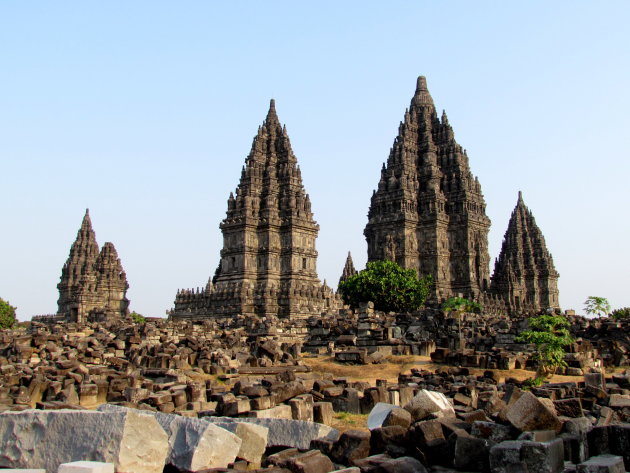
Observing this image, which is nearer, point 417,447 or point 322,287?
point 417,447

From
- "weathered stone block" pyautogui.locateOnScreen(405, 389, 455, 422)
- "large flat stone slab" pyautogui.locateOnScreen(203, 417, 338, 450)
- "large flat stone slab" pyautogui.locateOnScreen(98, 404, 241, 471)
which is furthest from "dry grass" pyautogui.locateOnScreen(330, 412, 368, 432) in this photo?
"large flat stone slab" pyautogui.locateOnScreen(98, 404, 241, 471)

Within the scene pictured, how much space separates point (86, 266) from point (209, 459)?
238ft

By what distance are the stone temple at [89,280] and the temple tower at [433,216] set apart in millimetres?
26798

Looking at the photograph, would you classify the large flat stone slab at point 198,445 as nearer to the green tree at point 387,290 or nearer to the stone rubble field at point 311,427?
the stone rubble field at point 311,427

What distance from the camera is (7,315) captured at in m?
68.0

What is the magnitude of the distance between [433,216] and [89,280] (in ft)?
116

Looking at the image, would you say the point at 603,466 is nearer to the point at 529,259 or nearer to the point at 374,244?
the point at 374,244

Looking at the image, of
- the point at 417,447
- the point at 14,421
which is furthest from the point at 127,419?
the point at 417,447

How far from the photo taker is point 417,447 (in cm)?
789

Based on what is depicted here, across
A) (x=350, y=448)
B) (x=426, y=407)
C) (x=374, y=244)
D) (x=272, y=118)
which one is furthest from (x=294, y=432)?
(x=374, y=244)

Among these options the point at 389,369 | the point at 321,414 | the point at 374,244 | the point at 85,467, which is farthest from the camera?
the point at 374,244

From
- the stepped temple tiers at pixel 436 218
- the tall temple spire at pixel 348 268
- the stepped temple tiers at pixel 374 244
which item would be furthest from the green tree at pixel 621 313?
the tall temple spire at pixel 348 268

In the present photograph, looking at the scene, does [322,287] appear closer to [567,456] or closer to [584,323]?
[584,323]

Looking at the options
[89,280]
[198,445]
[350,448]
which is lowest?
[350,448]
